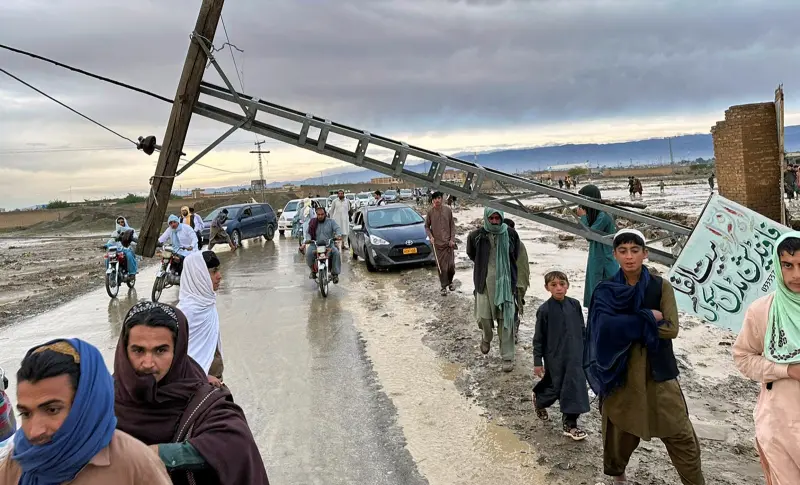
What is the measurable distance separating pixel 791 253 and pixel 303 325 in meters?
6.72

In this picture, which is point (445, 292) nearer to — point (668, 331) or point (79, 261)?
point (668, 331)

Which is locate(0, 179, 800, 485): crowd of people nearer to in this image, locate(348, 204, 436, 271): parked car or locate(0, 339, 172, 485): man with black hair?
locate(0, 339, 172, 485): man with black hair

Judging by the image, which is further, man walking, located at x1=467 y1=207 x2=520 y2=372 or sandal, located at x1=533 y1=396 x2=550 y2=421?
man walking, located at x1=467 y1=207 x2=520 y2=372

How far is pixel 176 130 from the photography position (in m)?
4.76

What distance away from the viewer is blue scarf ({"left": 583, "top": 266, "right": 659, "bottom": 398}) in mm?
3004

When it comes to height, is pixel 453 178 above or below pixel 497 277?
above

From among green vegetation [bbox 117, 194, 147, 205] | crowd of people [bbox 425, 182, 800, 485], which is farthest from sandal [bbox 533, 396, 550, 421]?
green vegetation [bbox 117, 194, 147, 205]

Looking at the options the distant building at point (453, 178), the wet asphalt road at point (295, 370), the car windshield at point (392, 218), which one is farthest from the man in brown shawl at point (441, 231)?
the car windshield at point (392, 218)

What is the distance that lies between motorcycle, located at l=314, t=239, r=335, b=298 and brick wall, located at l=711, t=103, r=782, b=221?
7306mm

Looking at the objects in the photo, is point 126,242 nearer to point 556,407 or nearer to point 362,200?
point 556,407

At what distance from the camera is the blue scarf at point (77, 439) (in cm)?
139

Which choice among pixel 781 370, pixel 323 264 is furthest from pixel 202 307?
pixel 323 264

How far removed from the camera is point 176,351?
198 cm

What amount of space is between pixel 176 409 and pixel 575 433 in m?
3.13
